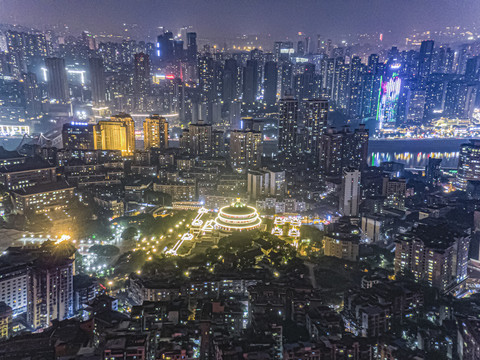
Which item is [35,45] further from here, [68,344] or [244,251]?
[68,344]

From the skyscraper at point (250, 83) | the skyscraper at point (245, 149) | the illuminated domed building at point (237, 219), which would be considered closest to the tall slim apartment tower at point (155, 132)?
the skyscraper at point (245, 149)

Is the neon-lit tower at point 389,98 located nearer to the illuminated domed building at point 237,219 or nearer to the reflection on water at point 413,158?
the reflection on water at point 413,158

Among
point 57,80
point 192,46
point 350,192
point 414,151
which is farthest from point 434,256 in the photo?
point 192,46

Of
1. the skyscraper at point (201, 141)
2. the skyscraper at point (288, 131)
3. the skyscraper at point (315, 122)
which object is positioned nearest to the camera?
the skyscraper at point (201, 141)

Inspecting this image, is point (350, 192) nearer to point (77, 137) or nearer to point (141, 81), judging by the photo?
point (77, 137)

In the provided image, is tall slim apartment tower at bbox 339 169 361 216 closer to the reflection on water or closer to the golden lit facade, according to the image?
the golden lit facade

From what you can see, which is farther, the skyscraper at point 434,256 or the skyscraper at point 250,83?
the skyscraper at point 250,83
